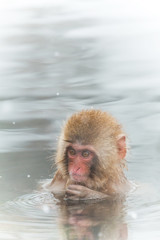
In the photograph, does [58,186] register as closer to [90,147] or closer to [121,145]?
[90,147]

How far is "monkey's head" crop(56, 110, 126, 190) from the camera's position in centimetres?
615

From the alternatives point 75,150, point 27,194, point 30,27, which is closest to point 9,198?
point 27,194

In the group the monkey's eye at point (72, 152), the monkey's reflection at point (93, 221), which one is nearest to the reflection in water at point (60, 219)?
the monkey's reflection at point (93, 221)

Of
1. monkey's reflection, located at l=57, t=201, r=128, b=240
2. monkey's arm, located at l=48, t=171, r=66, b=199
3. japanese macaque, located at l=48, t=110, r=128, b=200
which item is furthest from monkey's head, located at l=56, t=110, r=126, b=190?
monkey's reflection, located at l=57, t=201, r=128, b=240

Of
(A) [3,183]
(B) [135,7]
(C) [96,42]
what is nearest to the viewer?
(A) [3,183]

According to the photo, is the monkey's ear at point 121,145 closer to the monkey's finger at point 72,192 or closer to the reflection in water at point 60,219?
the reflection in water at point 60,219

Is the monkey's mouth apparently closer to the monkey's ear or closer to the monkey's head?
the monkey's head

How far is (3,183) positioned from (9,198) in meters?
0.43

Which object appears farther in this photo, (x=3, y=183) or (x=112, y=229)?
(x=3, y=183)

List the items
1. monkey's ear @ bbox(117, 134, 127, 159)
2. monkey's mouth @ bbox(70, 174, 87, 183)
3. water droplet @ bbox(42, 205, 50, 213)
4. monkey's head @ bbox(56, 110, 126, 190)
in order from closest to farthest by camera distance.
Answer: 1. water droplet @ bbox(42, 205, 50, 213)
2. monkey's mouth @ bbox(70, 174, 87, 183)
3. monkey's head @ bbox(56, 110, 126, 190)
4. monkey's ear @ bbox(117, 134, 127, 159)

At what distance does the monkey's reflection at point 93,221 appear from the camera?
473cm

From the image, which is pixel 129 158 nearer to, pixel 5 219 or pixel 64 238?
pixel 5 219

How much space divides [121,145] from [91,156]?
31cm

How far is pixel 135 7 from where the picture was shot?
663 inches
